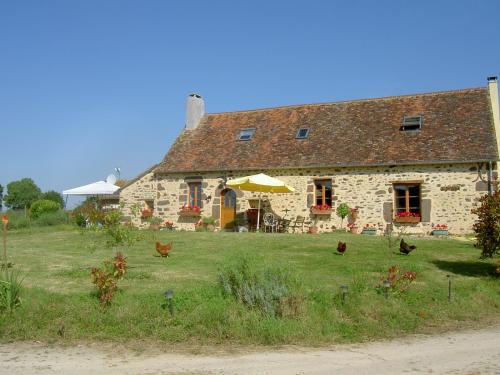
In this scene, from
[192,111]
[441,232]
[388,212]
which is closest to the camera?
[441,232]

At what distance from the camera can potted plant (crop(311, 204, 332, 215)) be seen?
60.8 ft

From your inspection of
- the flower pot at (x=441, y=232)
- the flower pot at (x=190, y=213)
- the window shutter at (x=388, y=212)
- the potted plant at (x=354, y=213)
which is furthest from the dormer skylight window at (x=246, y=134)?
the flower pot at (x=441, y=232)

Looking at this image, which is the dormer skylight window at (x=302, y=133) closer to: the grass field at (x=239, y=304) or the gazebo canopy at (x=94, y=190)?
the grass field at (x=239, y=304)

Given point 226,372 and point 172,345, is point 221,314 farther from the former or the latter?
point 226,372

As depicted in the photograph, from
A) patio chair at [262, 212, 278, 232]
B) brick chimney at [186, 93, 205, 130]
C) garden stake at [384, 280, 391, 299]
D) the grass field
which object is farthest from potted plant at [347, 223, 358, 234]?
garden stake at [384, 280, 391, 299]

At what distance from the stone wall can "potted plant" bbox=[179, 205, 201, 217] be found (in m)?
0.28

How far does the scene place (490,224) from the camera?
31.2 feet

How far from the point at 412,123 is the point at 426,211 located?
Answer: 3629 millimetres

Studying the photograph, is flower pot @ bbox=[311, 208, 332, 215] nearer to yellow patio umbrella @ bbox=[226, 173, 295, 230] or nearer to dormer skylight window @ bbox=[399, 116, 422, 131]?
yellow patio umbrella @ bbox=[226, 173, 295, 230]

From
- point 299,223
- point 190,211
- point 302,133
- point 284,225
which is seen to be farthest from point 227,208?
point 302,133

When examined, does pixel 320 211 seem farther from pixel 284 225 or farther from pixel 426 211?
pixel 426 211

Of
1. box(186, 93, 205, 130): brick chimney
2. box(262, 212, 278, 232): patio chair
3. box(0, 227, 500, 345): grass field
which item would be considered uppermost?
box(186, 93, 205, 130): brick chimney

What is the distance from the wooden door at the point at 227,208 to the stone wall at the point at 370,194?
22cm

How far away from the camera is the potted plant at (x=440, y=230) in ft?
55.4
